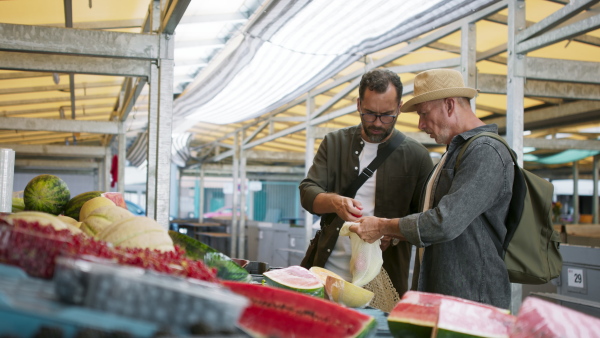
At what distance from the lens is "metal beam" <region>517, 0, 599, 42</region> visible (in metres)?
3.29

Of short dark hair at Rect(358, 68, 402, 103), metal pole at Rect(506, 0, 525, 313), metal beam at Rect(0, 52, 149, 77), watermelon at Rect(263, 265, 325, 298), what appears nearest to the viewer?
watermelon at Rect(263, 265, 325, 298)

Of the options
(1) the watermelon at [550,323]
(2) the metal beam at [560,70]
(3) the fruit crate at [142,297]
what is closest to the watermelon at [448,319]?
(1) the watermelon at [550,323]

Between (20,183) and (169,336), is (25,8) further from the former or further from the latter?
(20,183)

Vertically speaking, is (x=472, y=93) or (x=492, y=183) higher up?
(x=472, y=93)

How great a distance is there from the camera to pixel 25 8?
17.8 feet

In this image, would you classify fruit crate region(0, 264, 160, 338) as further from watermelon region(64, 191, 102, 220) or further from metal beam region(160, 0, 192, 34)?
metal beam region(160, 0, 192, 34)

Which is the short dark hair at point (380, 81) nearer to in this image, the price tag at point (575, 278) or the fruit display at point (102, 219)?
the fruit display at point (102, 219)

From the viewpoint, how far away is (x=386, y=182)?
298cm

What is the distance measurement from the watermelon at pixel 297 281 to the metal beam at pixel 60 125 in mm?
8635

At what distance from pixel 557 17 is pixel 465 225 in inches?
79.4

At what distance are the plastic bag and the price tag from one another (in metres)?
2.89

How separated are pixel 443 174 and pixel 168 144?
6.09 ft

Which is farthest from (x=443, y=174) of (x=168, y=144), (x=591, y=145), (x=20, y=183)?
(x=20, y=183)

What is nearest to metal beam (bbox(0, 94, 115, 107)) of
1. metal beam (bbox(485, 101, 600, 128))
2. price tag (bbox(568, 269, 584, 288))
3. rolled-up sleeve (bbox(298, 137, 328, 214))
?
metal beam (bbox(485, 101, 600, 128))
